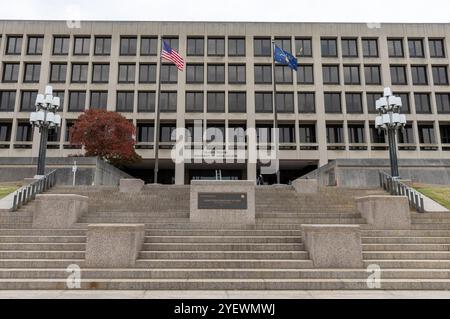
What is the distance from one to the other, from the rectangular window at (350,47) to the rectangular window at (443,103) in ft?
36.7

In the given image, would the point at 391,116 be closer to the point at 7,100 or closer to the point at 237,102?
the point at 237,102

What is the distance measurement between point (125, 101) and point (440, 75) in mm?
38752

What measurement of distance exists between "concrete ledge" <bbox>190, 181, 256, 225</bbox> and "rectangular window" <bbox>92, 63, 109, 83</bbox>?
112 feet

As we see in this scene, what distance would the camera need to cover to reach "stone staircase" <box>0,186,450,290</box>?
317 inches

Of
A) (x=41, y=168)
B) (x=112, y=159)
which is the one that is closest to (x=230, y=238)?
(x=41, y=168)

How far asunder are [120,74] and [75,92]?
18.8ft

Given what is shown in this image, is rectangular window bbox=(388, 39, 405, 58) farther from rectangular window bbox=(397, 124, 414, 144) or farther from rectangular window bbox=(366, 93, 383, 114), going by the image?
rectangular window bbox=(397, 124, 414, 144)

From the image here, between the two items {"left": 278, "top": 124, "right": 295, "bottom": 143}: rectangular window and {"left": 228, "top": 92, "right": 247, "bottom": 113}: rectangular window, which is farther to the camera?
{"left": 278, "top": 124, "right": 295, "bottom": 143}: rectangular window

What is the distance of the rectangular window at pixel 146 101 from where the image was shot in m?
41.7

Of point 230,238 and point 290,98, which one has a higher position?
point 290,98

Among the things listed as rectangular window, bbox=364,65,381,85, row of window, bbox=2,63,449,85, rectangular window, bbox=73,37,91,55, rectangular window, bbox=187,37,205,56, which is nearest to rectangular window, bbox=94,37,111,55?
rectangular window, bbox=73,37,91,55

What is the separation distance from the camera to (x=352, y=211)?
14203mm
